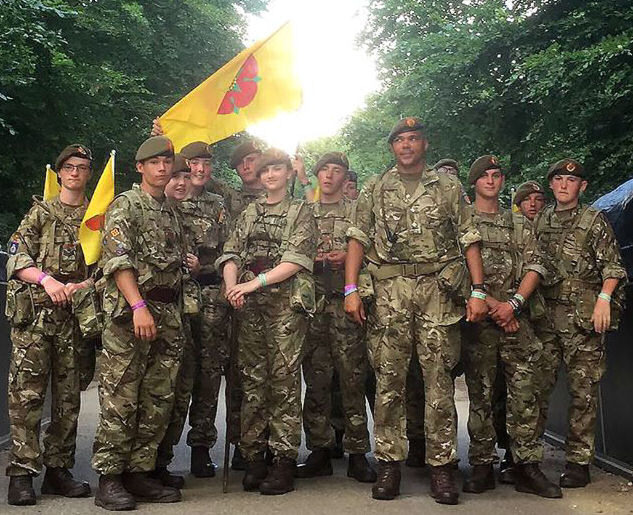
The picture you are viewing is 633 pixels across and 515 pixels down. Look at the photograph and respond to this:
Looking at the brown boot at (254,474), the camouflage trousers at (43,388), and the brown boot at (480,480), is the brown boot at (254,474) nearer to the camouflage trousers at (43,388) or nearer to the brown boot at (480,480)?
the camouflage trousers at (43,388)

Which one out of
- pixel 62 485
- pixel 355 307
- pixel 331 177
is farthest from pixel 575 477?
pixel 62 485

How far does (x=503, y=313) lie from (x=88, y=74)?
8867 mm

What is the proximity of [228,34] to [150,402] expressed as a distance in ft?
47.7

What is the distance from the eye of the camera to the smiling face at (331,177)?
5.82m

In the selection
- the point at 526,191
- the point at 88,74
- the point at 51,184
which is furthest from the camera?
the point at 88,74

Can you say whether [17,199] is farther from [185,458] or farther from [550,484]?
[550,484]

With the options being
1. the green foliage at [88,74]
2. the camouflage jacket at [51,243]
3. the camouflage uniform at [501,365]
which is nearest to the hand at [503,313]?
the camouflage uniform at [501,365]

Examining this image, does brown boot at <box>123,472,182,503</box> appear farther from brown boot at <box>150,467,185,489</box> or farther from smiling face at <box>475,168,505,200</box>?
smiling face at <box>475,168,505,200</box>

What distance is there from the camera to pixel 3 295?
20.9 feet

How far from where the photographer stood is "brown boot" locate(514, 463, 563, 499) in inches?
191

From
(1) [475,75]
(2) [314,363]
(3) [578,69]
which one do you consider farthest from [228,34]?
(2) [314,363]

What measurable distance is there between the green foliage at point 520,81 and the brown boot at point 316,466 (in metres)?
6.76

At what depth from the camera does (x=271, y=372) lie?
198 inches

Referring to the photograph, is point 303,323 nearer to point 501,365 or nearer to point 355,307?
point 355,307
